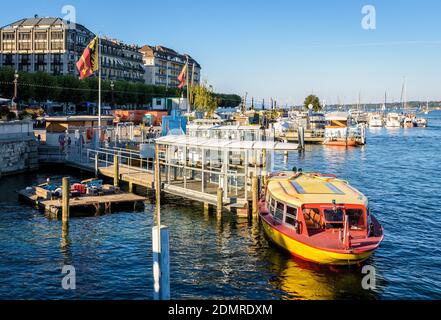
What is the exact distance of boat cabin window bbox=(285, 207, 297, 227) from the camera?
23.8 metres

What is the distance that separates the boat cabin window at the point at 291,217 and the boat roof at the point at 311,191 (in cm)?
36

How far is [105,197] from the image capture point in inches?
1319

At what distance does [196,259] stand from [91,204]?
424 inches

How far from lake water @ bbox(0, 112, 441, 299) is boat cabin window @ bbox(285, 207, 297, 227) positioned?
1587 millimetres

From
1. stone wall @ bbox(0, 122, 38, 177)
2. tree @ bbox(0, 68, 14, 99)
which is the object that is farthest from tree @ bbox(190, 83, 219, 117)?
Result: stone wall @ bbox(0, 122, 38, 177)

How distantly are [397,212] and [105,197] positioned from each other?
806 inches

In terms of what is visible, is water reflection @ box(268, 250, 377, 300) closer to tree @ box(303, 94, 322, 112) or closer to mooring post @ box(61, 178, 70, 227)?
mooring post @ box(61, 178, 70, 227)

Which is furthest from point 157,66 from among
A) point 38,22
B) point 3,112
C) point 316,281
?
point 316,281

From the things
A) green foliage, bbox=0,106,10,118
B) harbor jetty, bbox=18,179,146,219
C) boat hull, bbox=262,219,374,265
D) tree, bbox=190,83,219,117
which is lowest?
boat hull, bbox=262,219,374,265

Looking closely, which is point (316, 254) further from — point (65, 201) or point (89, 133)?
point (89, 133)

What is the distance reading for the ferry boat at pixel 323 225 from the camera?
2169 cm

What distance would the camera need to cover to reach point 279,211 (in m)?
25.3

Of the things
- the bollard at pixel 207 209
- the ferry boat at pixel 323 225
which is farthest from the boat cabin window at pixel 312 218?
the bollard at pixel 207 209
